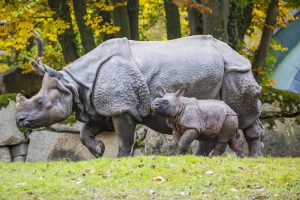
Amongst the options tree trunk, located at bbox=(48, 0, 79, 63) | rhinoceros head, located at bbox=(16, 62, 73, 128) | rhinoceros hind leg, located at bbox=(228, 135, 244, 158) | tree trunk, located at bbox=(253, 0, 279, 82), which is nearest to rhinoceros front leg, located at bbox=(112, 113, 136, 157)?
rhinoceros head, located at bbox=(16, 62, 73, 128)

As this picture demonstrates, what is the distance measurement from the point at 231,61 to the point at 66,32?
6233mm

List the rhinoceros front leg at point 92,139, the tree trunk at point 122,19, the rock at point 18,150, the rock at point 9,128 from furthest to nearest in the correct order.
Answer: the tree trunk at point 122,19, the rock at point 18,150, the rock at point 9,128, the rhinoceros front leg at point 92,139

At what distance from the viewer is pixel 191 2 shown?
1560 cm

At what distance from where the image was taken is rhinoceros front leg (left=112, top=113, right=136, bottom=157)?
13.1m

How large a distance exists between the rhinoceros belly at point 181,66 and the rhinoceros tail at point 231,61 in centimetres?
12

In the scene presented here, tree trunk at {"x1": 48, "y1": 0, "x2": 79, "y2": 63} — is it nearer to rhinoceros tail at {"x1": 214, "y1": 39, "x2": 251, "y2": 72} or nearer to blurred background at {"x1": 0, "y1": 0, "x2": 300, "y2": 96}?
blurred background at {"x1": 0, "y1": 0, "x2": 300, "y2": 96}

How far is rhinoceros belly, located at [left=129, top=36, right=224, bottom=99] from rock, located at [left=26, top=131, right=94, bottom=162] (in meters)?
4.14

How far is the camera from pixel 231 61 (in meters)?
13.8

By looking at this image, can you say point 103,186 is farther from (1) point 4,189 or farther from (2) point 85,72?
(2) point 85,72

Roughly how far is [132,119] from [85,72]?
0.98 m

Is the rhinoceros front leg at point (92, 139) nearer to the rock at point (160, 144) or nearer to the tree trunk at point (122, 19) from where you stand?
the rock at point (160, 144)

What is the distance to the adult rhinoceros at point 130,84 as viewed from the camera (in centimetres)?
1303

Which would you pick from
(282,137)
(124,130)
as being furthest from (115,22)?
(124,130)

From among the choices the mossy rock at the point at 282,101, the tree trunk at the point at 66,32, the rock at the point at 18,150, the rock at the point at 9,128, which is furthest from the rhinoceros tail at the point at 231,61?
Result: the tree trunk at the point at 66,32
